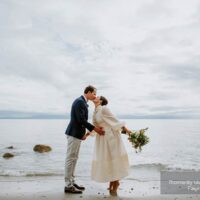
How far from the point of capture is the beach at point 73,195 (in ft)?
24.3

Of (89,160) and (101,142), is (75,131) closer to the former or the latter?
(101,142)

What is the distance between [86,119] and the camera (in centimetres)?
787

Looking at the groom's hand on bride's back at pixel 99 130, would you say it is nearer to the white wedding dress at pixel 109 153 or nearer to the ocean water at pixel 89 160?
the white wedding dress at pixel 109 153

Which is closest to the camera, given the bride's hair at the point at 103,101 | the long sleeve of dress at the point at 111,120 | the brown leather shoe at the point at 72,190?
the long sleeve of dress at the point at 111,120

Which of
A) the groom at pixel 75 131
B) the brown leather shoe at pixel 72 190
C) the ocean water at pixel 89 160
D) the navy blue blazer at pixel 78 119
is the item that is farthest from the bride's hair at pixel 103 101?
the ocean water at pixel 89 160

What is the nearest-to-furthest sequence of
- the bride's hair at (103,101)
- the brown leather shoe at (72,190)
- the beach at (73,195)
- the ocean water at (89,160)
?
the beach at (73,195) < the brown leather shoe at (72,190) < the bride's hair at (103,101) < the ocean water at (89,160)

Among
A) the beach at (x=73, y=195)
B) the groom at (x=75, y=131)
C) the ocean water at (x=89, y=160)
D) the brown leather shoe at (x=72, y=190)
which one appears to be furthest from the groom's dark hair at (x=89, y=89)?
the ocean water at (x=89, y=160)

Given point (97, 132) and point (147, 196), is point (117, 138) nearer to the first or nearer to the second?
point (97, 132)

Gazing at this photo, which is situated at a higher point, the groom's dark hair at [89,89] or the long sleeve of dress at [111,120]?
the groom's dark hair at [89,89]

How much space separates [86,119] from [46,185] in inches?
105

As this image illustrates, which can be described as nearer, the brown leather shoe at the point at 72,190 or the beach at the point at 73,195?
the beach at the point at 73,195

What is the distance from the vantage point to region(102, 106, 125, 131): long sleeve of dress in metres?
7.68

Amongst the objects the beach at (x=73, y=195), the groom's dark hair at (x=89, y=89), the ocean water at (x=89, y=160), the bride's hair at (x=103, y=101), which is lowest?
the ocean water at (x=89, y=160)

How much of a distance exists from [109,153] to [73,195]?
126 centimetres
